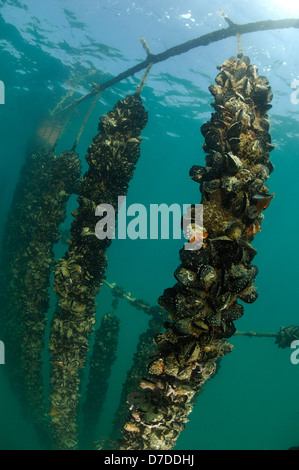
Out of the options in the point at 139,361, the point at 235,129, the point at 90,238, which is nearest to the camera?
the point at 235,129

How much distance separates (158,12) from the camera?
42.4ft

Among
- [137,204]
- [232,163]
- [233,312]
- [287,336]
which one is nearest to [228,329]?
[233,312]

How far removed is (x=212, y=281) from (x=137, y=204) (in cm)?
881

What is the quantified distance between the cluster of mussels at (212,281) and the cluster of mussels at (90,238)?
1.64m

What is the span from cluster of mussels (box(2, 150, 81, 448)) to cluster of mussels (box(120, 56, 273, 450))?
4087 millimetres

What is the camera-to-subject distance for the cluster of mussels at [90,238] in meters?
3.55

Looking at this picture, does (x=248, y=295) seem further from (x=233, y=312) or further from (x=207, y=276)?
(x=207, y=276)

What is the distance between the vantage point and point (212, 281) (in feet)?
A: 6.29

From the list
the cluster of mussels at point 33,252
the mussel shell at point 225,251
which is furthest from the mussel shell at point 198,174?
the cluster of mussels at point 33,252

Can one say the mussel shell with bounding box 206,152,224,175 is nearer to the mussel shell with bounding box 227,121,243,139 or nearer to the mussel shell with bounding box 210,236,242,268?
the mussel shell with bounding box 227,121,243,139

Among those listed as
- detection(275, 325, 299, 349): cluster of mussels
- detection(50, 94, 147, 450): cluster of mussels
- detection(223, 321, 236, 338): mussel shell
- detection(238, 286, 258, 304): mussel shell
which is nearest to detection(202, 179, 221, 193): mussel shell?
detection(238, 286, 258, 304): mussel shell

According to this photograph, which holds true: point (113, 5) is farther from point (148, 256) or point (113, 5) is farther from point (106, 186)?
point (148, 256)

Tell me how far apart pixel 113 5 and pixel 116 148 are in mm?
14119

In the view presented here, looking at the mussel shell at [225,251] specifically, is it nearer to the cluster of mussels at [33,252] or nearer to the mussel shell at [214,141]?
the mussel shell at [214,141]
